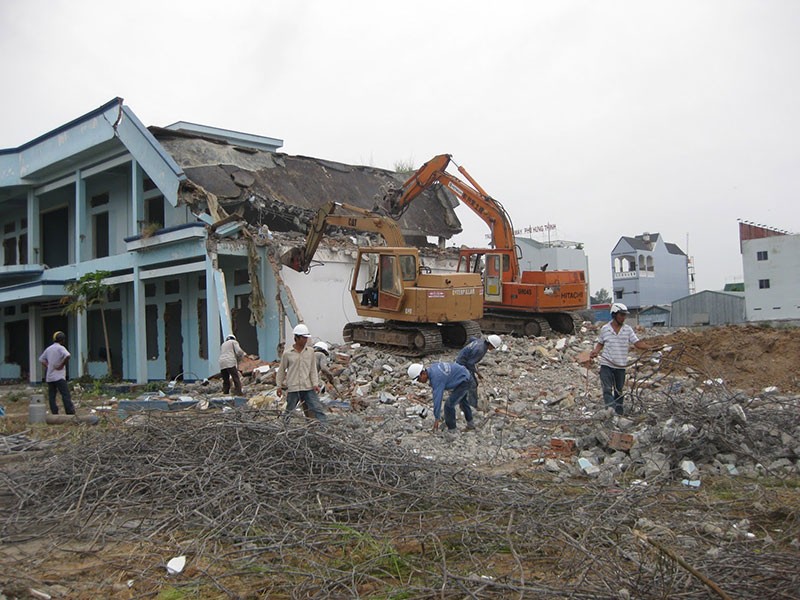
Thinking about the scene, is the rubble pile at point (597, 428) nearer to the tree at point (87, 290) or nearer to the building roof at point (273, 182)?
the building roof at point (273, 182)

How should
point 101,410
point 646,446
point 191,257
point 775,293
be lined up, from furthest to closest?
1. point 775,293
2. point 191,257
3. point 101,410
4. point 646,446

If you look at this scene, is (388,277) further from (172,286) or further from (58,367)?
(172,286)

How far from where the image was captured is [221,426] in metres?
6.96

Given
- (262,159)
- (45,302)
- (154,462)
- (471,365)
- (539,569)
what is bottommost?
(539,569)

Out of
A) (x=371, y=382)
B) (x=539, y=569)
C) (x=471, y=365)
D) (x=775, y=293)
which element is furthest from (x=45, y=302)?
(x=775, y=293)

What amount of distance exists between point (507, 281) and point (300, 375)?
1087cm

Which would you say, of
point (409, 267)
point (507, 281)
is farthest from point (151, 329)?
point (507, 281)

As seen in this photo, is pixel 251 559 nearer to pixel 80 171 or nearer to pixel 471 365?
pixel 471 365

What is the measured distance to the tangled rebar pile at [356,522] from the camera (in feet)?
13.8

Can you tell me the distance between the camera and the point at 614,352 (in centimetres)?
930

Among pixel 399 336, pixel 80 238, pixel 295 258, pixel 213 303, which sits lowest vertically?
pixel 399 336

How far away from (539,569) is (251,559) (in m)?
1.90

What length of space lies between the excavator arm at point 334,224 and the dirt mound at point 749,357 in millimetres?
6765

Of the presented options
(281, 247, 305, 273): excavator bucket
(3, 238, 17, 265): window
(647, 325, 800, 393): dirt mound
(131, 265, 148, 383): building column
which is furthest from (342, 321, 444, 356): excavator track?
(3, 238, 17, 265): window
